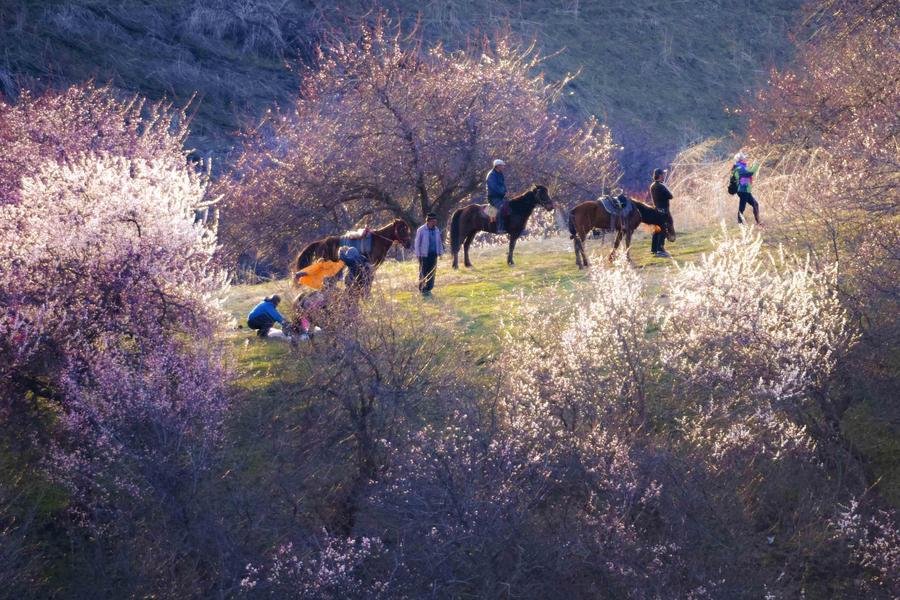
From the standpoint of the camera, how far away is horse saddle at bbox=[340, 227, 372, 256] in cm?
1722

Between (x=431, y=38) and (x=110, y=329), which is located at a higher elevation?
(x=431, y=38)

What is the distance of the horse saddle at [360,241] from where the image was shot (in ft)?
56.5

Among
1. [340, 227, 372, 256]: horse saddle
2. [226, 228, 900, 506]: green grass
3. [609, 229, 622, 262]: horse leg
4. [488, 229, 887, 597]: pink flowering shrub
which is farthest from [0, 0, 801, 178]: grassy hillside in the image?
[488, 229, 887, 597]: pink flowering shrub

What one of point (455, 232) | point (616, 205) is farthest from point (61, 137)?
point (616, 205)

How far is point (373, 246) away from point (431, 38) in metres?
38.1

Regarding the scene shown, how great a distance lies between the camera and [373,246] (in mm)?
17562

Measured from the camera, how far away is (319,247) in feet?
58.3

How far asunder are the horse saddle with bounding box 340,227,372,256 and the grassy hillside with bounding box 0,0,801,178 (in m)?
19.4

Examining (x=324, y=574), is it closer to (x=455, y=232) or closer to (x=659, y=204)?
(x=455, y=232)

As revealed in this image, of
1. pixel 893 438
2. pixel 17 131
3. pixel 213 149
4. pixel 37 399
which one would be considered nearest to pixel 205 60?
pixel 213 149

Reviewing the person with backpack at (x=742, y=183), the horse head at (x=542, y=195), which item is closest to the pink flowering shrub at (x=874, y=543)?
the horse head at (x=542, y=195)

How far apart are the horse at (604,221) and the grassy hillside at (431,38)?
17353mm

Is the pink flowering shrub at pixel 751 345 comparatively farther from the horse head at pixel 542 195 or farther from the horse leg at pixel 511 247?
the horse leg at pixel 511 247

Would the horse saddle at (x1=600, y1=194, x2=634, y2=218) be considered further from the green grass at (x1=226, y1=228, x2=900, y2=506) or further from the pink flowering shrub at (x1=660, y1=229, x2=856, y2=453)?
the pink flowering shrub at (x1=660, y1=229, x2=856, y2=453)
